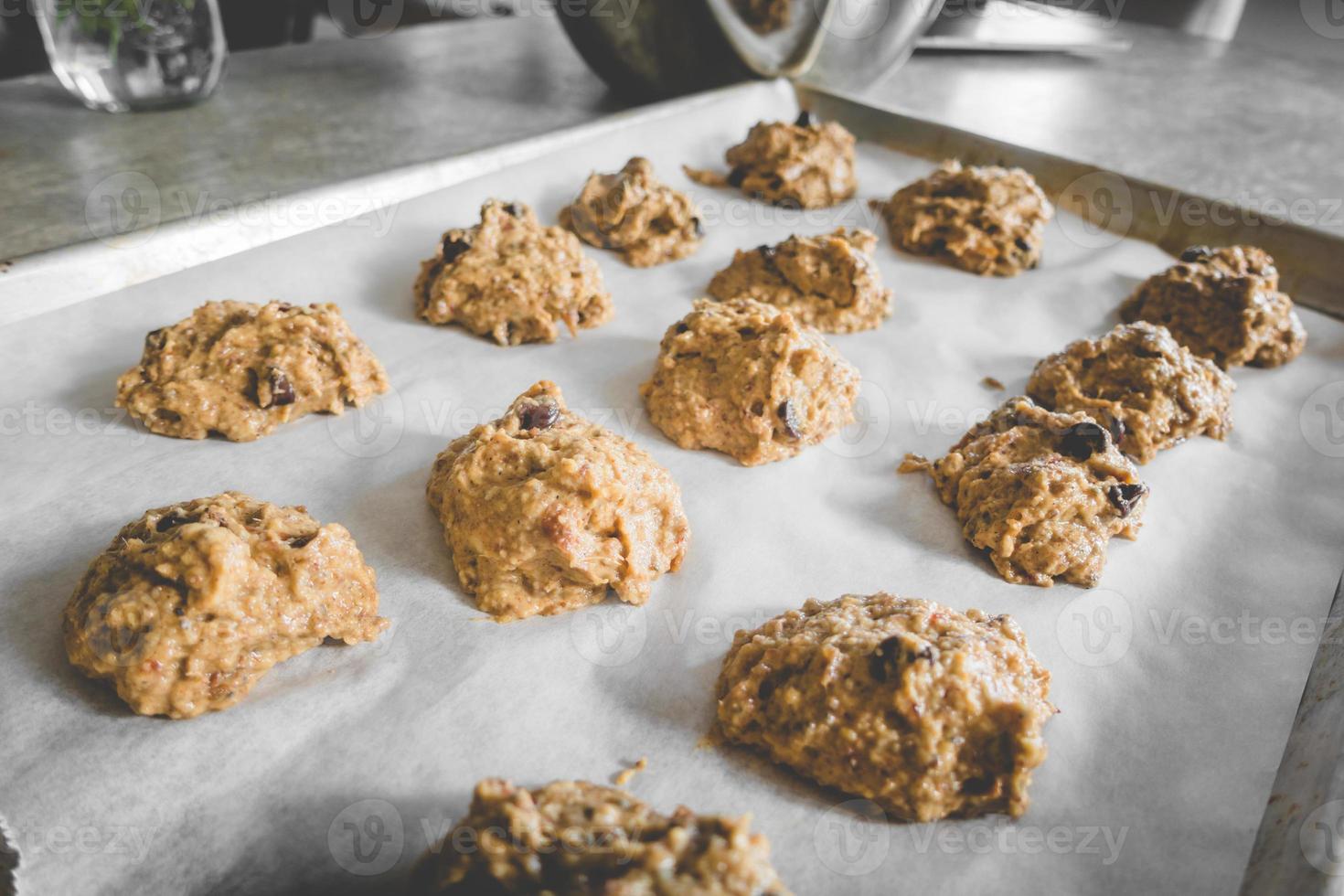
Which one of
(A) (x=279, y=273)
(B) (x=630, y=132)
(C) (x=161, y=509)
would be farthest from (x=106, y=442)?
(B) (x=630, y=132)

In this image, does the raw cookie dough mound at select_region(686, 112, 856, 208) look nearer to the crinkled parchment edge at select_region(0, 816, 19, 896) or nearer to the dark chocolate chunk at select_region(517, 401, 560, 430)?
the dark chocolate chunk at select_region(517, 401, 560, 430)

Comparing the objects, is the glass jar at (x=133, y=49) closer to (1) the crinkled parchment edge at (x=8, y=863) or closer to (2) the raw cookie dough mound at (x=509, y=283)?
(2) the raw cookie dough mound at (x=509, y=283)

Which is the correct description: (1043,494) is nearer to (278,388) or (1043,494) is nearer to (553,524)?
(553,524)

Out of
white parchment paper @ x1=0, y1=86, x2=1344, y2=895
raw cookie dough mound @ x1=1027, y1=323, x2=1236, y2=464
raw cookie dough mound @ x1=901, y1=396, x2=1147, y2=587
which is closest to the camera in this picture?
white parchment paper @ x1=0, y1=86, x2=1344, y2=895

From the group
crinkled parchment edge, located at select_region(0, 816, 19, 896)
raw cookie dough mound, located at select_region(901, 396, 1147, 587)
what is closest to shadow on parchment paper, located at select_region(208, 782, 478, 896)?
crinkled parchment edge, located at select_region(0, 816, 19, 896)

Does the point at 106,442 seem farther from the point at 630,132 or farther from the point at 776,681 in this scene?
the point at 630,132

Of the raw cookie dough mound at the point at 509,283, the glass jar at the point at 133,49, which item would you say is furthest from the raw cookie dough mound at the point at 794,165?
the glass jar at the point at 133,49
